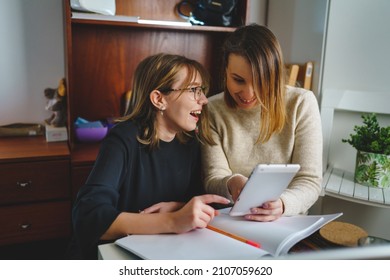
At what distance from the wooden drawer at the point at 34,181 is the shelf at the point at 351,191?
3.48 ft

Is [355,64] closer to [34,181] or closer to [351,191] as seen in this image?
[351,191]

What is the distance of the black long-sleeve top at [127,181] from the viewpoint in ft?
2.86

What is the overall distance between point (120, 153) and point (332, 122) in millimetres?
1130

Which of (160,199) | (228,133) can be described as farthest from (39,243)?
(228,133)

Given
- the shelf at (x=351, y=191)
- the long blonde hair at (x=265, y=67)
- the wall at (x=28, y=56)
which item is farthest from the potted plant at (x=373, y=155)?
the wall at (x=28, y=56)

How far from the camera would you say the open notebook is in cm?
76

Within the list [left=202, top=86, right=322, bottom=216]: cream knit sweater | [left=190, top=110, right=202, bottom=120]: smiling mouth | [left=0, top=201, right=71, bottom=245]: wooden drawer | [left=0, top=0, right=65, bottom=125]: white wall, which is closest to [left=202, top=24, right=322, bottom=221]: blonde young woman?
[left=202, top=86, right=322, bottom=216]: cream knit sweater

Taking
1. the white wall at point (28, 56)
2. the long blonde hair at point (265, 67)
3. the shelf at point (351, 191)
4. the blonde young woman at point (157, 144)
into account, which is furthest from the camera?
the white wall at point (28, 56)

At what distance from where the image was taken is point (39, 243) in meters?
1.69

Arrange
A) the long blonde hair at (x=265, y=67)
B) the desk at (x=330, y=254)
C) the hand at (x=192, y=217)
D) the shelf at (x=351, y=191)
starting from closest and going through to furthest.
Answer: the desk at (x=330, y=254) < the hand at (x=192, y=217) < the long blonde hair at (x=265, y=67) < the shelf at (x=351, y=191)

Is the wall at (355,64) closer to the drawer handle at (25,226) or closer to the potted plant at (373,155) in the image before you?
the potted plant at (373,155)

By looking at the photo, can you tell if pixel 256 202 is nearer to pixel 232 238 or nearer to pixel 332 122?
pixel 232 238

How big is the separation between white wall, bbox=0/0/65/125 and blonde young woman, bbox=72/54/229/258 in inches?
37.5

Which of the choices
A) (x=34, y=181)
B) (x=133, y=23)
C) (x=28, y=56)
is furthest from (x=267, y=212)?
(x=28, y=56)
